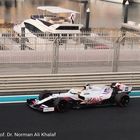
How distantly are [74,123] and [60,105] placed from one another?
85cm

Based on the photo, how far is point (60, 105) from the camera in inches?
429

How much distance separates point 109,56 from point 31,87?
2955 millimetres

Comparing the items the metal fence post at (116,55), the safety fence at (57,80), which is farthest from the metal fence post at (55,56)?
the metal fence post at (116,55)

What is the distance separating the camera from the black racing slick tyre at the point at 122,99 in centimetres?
1153

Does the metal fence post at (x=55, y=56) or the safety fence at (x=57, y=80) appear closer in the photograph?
the safety fence at (x=57, y=80)

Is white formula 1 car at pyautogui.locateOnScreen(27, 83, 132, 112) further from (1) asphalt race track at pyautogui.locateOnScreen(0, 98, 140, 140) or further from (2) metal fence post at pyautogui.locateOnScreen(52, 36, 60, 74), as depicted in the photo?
(2) metal fence post at pyautogui.locateOnScreen(52, 36, 60, 74)

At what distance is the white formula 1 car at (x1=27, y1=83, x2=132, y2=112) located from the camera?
1092 centimetres

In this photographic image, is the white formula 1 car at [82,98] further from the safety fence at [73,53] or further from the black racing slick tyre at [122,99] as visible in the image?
the safety fence at [73,53]

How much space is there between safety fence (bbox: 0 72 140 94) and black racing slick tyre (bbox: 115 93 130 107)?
1569mm

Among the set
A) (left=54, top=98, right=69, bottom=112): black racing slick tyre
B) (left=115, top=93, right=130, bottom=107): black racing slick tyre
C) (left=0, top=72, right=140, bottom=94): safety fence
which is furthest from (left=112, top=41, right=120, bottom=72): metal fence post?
(left=54, top=98, right=69, bottom=112): black racing slick tyre

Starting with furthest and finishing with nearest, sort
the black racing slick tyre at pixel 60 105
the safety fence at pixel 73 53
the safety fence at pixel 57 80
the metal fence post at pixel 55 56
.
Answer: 1. the safety fence at pixel 73 53
2. the metal fence post at pixel 55 56
3. the safety fence at pixel 57 80
4. the black racing slick tyre at pixel 60 105

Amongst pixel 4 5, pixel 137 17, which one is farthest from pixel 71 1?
pixel 137 17

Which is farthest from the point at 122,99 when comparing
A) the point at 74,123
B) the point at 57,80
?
the point at 57,80

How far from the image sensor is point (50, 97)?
11.0m
